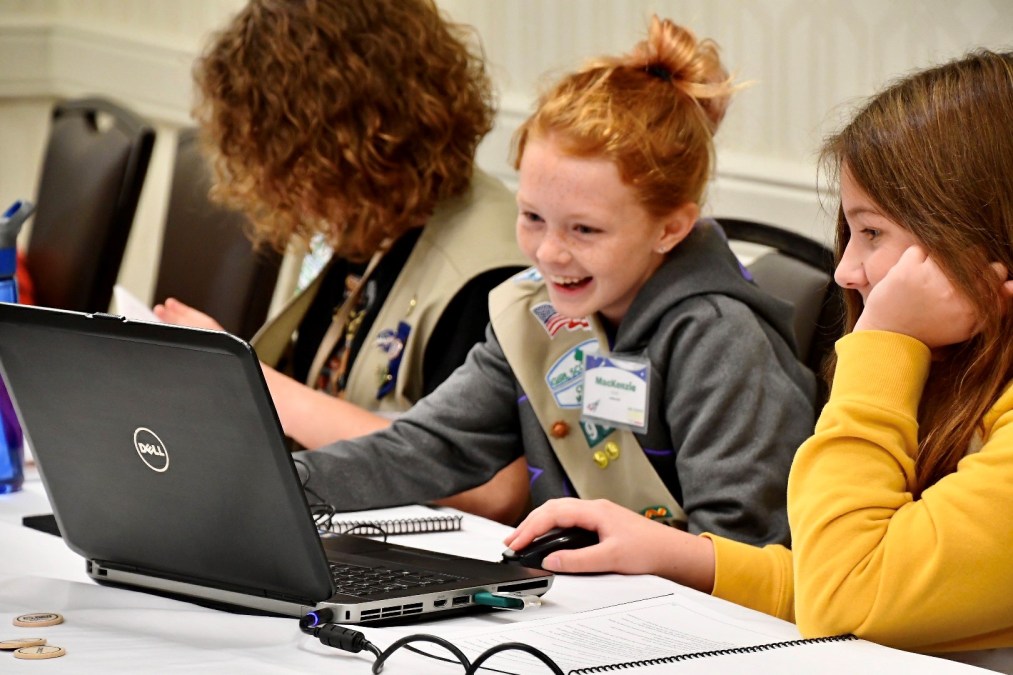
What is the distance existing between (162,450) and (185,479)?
0.10ft

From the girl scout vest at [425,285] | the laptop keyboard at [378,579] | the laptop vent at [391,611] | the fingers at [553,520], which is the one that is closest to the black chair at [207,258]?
the girl scout vest at [425,285]

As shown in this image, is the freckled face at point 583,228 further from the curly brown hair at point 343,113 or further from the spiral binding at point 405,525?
the curly brown hair at point 343,113

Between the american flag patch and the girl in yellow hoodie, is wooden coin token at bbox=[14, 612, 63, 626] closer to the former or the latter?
the girl in yellow hoodie

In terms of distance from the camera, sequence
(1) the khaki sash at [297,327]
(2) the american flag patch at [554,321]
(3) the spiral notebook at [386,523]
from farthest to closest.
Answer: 1. (1) the khaki sash at [297,327]
2. (2) the american flag patch at [554,321]
3. (3) the spiral notebook at [386,523]

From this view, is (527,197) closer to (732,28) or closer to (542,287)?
(542,287)

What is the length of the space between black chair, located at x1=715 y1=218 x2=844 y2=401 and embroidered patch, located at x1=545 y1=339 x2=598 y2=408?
10.8 inches

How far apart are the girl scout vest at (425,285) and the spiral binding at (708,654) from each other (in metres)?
1.03

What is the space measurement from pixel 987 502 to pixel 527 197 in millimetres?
765

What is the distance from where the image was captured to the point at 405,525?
154 centimetres

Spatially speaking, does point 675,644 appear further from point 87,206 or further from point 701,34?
point 87,206

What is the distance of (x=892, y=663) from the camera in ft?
3.38

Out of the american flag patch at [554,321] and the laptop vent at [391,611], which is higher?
the american flag patch at [554,321]

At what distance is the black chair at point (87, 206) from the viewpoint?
296cm

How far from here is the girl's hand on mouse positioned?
132 centimetres
